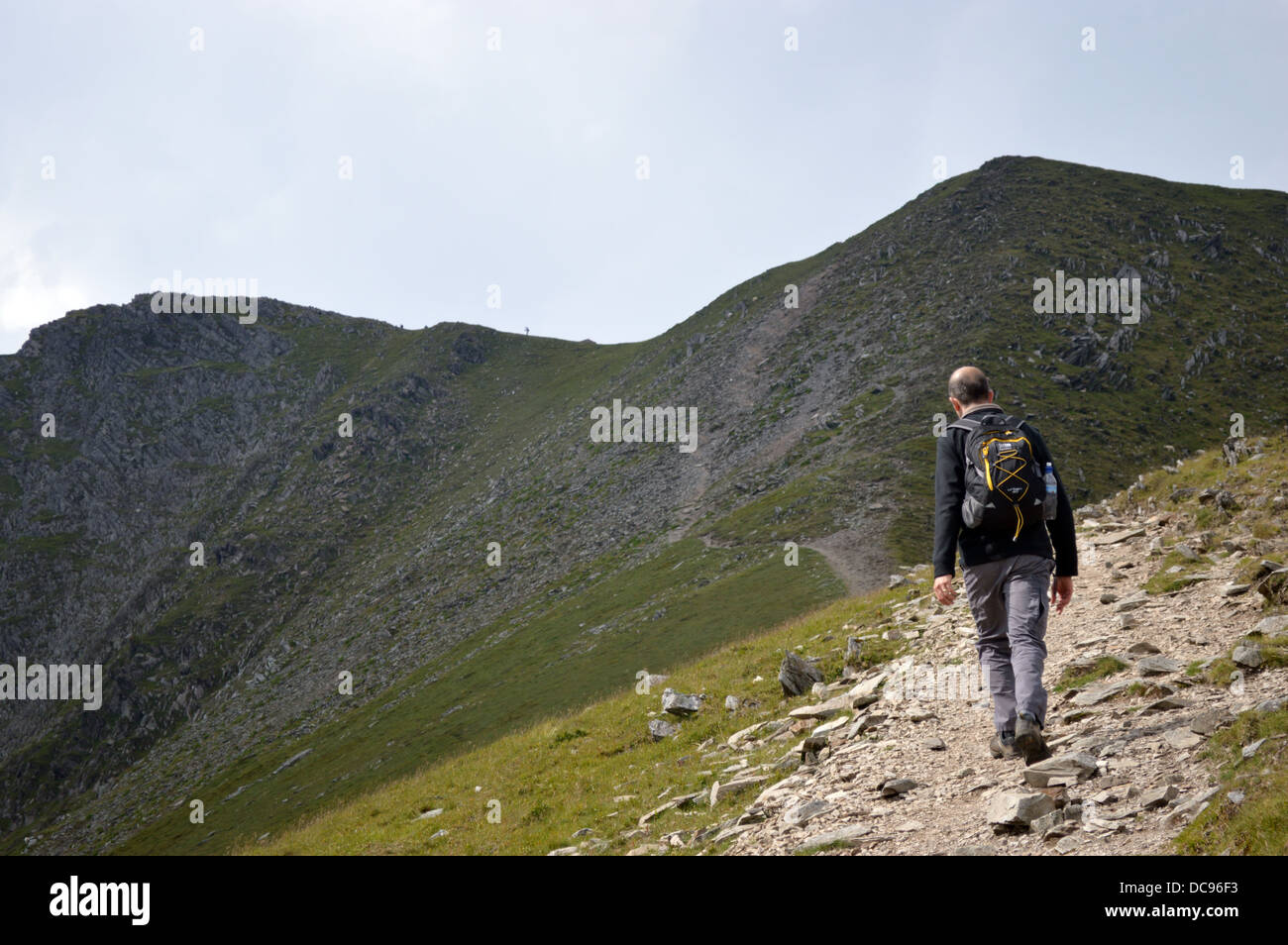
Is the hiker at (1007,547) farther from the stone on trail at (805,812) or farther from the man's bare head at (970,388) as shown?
the stone on trail at (805,812)

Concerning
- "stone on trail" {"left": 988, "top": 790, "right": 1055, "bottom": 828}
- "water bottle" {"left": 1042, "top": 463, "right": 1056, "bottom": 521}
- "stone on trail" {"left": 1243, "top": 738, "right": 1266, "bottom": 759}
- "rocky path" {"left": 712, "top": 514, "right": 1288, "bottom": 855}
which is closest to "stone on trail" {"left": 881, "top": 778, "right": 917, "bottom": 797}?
"rocky path" {"left": 712, "top": 514, "right": 1288, "bottom": 855}

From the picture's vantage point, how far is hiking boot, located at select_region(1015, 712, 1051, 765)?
8648 millimetres

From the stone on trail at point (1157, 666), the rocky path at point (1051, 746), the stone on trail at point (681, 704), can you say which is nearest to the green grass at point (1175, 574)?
the rocky path at point (1051, 746)

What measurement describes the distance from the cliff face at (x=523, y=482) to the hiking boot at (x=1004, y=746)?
3272 centimetres

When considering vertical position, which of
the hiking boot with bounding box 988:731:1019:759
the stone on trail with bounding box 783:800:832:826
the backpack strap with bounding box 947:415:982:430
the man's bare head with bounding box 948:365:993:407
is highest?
the man's bare head with bounding box 948:365:993:407

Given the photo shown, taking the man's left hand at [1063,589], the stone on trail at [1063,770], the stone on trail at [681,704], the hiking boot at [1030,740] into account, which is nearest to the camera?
the stone on trail at [1063,770]

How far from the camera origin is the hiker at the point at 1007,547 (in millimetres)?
8820

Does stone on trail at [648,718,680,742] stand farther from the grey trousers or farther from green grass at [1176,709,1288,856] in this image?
green grass at [1176,709,1288,856]

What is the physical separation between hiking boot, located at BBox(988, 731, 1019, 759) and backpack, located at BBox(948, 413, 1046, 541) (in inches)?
89.2

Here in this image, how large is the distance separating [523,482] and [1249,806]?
105687 millimetres

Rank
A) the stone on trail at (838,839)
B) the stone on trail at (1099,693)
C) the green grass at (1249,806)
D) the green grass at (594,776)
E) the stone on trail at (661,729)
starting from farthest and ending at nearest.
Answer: the stone on trail at (661,729), the green grass at (594,776), the stone on trail at (1099,693), the stone on trail at (838,839), the green grass at (1249,806)

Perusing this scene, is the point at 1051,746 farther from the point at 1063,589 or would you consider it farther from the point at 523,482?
the point at 523,482
